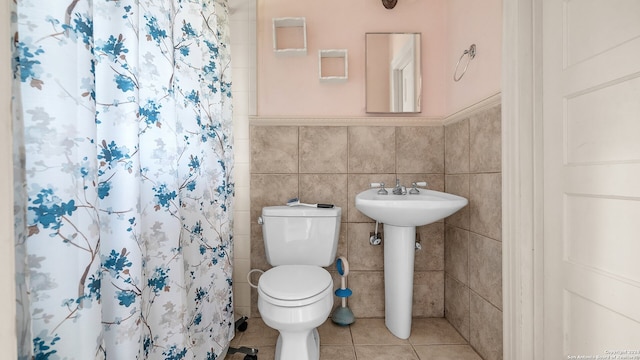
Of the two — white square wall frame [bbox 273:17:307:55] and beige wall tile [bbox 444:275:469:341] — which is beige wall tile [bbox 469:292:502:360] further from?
white square wall frame [bbox 273:17:307:55]

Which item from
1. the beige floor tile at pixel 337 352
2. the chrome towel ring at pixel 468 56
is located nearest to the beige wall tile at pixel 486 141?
the chrome towel ring at pixel 468 56

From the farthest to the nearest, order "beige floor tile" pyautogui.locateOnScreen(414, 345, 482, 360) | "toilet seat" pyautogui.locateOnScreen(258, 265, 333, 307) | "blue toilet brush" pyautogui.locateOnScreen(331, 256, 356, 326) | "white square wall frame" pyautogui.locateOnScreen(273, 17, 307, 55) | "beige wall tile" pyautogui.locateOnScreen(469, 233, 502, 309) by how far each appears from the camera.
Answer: "white square wall frame" pyautogui.locateOnScreen(273, 17, 307, 55), "blue toilet brush" pyautogui.locateOnScreen(331, 256, 356, 326), "beige floor tile" pyautogui.locateOnScreen(414, 345, 482, 360), "beige wall tile" pyautogui.locateOnScreen(469, 233, 502, 309), "toilet seat" pyautogui.locateOnScreen(258, 265, 333, 307)

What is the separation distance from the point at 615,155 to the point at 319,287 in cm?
113

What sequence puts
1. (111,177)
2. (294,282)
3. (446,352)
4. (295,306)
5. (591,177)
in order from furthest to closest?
1. (446,352)
2. (294,282)
3. (295,306)
4. (591,177)
5. (111,177)

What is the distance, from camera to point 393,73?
1.86 meters

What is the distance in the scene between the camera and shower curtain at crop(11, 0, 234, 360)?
1.84 ft

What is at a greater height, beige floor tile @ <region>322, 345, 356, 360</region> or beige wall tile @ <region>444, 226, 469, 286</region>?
beige wall tile @ <region>444, 226, 469, 286</region>

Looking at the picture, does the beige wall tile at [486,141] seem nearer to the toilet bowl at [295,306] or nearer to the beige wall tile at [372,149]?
the beige wall tile at [372,149]

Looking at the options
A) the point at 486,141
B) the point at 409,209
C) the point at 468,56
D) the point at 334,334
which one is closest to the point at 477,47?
the point at 468,56

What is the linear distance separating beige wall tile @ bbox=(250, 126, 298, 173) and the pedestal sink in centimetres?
56

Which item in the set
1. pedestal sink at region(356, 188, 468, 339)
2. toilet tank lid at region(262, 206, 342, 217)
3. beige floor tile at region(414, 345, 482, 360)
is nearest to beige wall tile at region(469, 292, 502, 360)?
beige floor tile at region(414, 345, 482, 360)

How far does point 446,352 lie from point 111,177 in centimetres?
172

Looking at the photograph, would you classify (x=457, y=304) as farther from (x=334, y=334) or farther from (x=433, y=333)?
(x=334, y=334)

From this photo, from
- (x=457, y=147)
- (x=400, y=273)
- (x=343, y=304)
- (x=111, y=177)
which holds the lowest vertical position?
(x=343, y=304)
